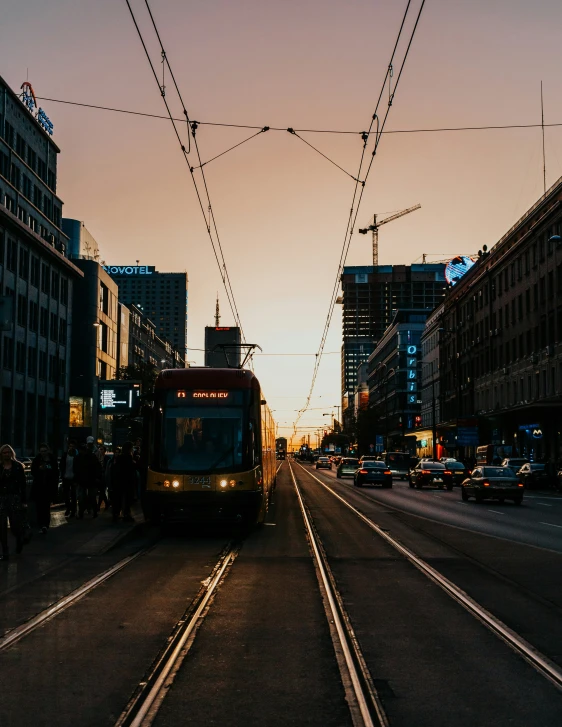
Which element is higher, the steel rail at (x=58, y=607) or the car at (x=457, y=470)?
the car at (x=457, y=470)

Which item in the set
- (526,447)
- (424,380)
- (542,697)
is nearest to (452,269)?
(424,380)

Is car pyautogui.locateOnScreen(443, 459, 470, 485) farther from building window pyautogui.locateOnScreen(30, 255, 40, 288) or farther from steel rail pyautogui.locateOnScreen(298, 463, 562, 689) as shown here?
steel rail pyautogui.locateOnScreen(298, 463, 562, 689)

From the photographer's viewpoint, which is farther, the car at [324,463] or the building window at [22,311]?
the car at [324,463]

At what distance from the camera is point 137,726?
5.60 m

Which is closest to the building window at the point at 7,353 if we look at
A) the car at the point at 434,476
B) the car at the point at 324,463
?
the car at the point at 434,476

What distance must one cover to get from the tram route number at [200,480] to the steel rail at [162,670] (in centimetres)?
651

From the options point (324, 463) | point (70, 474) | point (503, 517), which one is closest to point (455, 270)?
point (324, 463)

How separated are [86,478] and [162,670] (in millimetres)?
15359

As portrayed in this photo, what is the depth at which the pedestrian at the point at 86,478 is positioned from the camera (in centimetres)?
2164

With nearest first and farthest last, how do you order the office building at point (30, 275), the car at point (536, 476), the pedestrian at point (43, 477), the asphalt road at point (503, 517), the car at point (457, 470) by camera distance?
the pedestrian at point (43, 477)
the asphalt road at point (503, 517)
the car at point (536, 476)
the car at point (457, 470)
the office building at point (30, 275)

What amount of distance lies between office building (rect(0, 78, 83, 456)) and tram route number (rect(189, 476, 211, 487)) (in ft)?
163

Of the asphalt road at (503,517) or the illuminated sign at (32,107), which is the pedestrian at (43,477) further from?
the illuminated sign at (32,107)

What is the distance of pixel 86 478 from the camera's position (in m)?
→ 22.0

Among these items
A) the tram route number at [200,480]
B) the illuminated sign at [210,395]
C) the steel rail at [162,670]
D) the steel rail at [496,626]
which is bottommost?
the steel rail at [162,670]
